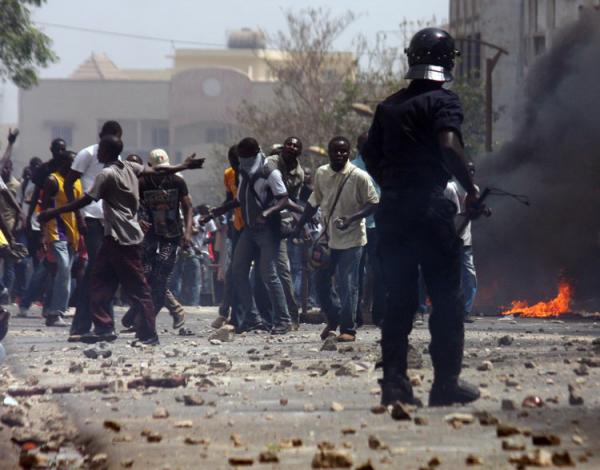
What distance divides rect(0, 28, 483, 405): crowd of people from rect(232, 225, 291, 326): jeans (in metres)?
0.01

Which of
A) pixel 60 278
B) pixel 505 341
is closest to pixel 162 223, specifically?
pixel 60 278

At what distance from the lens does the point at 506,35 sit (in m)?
48.9

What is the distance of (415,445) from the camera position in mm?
6230

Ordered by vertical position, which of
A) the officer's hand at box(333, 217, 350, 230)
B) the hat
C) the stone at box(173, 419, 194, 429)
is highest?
the hat

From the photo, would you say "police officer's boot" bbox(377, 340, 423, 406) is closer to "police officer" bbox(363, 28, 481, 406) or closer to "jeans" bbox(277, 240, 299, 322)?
"police officer" bbox(363, 28, 481, 406)

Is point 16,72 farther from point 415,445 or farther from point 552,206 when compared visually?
point 415,445

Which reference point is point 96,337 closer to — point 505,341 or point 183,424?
point 505,341

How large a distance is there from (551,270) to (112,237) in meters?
12.7

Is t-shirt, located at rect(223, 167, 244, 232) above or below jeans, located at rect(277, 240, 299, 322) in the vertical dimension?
above

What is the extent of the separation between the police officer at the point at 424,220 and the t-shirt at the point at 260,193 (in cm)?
558

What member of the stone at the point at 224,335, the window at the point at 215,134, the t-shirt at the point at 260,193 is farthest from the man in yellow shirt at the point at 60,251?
the window at the point at 215,134

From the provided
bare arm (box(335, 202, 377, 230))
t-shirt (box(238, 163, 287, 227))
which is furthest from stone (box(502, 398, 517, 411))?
t-shirt (box(238, 163, 287, 227))

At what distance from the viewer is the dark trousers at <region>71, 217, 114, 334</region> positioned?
12.3 m

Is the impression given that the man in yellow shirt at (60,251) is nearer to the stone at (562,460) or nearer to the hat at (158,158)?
the hat at (158,158)
